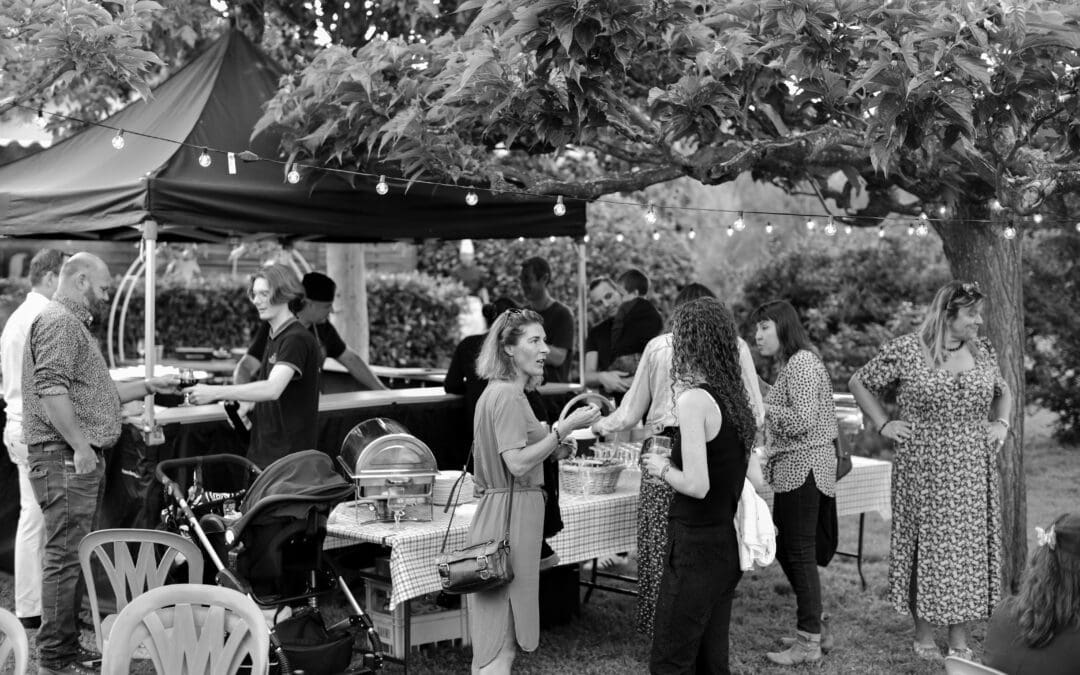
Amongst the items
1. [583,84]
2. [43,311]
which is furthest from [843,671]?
[43,311]

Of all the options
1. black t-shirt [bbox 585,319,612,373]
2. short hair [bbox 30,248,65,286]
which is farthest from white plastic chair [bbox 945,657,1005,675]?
black t-shirt [bbox 585,319,612,373]

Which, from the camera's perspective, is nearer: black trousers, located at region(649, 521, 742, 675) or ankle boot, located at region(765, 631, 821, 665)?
black trousers, located at region(649, 521, 742, 675)

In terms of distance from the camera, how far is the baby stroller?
437 centimetres

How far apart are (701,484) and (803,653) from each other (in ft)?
6.51

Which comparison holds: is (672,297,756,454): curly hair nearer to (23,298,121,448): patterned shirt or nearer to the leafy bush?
(23,298,121,448): patterned shirt

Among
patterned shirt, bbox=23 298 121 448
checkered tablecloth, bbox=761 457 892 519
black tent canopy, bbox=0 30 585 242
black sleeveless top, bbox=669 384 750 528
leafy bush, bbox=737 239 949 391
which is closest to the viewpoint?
black sleeveless top, bbox=669 384 750 528

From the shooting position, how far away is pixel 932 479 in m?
5.25

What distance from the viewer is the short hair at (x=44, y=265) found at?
5.34 metres

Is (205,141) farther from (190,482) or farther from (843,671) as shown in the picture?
(843,671)

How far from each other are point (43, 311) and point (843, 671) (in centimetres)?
395

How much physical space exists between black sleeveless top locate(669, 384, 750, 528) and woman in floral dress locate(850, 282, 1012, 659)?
1637 millimetres

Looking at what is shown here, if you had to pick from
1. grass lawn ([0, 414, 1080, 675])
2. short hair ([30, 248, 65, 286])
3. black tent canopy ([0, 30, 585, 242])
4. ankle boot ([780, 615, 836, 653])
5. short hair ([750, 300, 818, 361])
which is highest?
black tent canopy ([0, 30, 585, 242])

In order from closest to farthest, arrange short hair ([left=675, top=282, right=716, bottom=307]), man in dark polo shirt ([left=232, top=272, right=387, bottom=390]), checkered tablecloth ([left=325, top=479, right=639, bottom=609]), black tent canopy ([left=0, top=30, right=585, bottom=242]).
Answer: checkered tablecloth ([left=325, top=479, right=639, bottom=609]), short hair ([left=675, top=282, right=716, bottom=307]), black tent canopy ([left=0, top=30, right=585, bottom=242]), man in dark polo shirt ([left=232, top=272, right=387, bottom=390])

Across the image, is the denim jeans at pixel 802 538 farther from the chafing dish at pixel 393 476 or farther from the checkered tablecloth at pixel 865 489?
the chafing dish at pixel 393 476
